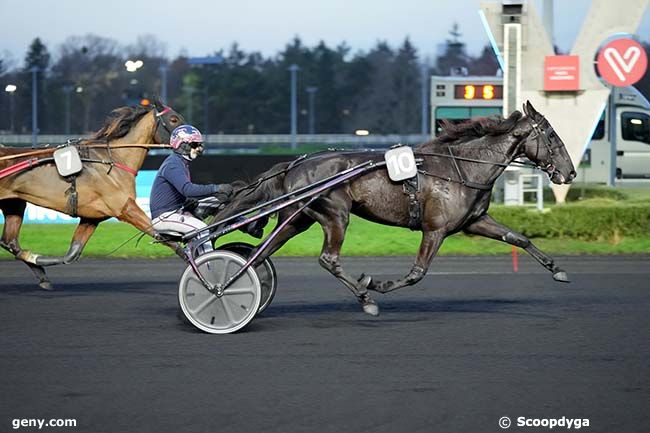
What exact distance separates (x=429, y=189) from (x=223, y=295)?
1922 millimetres

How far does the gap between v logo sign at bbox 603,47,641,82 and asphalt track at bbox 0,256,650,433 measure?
840 cm

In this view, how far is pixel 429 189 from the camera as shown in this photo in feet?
29.0

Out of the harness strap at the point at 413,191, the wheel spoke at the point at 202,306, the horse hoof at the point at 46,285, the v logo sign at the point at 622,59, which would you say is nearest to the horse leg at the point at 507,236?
the harness strap at the point at 413,191

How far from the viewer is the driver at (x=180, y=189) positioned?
862 centimetres

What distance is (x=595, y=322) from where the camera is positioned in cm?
874

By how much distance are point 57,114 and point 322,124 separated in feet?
74.2

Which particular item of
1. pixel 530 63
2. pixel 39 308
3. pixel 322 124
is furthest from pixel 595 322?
pixel 322 124

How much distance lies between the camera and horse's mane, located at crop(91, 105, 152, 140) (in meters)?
10.8

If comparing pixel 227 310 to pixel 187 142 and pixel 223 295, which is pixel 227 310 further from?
pixel 187 142

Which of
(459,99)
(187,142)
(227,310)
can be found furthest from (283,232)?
(459,99)

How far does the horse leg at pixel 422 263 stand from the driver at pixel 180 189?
146 cm

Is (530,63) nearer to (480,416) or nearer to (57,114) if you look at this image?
(480,416)

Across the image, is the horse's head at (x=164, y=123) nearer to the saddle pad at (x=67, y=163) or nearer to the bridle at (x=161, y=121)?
the bridle at (x=161, y=121)

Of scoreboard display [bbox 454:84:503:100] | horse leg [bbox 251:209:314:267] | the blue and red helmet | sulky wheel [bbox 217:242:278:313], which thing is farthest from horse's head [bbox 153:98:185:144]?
scoreboard display [bbox 454:84:503:100]
